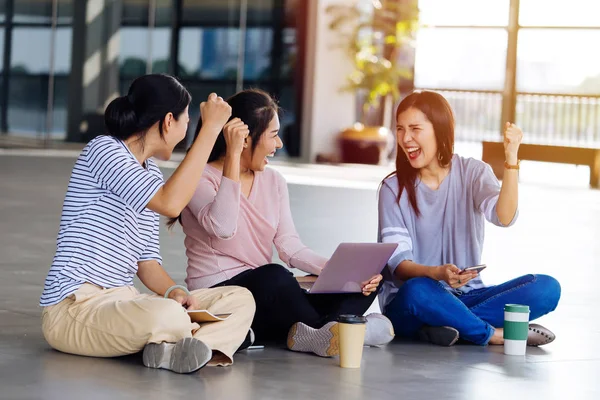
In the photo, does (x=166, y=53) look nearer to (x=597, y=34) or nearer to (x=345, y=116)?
(x=345, y=116)

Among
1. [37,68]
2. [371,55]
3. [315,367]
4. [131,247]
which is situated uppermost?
[371,55]

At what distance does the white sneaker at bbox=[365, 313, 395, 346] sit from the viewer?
3646 millimetres

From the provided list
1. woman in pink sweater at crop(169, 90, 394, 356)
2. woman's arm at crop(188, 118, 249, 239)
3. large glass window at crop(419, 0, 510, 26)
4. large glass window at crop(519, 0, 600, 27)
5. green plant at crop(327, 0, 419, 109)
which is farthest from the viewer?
large glass window at crop(419, 0, 510, 26)

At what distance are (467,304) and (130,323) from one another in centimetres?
136

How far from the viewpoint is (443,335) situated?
3.74m

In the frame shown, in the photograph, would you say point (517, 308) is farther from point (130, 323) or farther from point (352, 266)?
point (130, 323)

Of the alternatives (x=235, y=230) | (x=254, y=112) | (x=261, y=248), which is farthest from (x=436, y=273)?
(x=254, y=112)

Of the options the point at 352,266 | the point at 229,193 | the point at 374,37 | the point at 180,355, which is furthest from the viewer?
the point at 374,37

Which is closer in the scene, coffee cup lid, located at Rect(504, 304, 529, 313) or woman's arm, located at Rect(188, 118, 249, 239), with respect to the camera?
woman's arm, located at Rect(188, 118, 249, 239)

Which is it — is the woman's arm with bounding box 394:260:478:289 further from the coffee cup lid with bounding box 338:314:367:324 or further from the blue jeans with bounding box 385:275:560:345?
the coffee cup lid with bounding box 338:314:367:324

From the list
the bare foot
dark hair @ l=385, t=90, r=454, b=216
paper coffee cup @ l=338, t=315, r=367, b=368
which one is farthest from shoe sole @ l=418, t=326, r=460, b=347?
paper coffee cup @ l=338, t=315, r=367, b=368

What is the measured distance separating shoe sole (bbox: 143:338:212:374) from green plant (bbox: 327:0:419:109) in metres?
12.6

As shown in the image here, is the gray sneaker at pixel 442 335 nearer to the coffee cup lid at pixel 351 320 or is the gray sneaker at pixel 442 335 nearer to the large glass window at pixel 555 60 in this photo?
the coffee cup lid at pixel 351 320

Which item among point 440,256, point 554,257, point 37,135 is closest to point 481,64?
point 37,135
